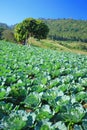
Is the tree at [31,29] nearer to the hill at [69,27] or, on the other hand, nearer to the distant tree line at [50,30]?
the distant tree line at [50,30]

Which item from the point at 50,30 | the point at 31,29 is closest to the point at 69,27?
the point at 50,30

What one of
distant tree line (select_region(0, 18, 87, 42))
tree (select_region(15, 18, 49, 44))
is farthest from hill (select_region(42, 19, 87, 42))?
tree (select_region(15, 18, 49, 44))

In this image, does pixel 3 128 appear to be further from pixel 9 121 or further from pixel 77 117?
pixel 77 117

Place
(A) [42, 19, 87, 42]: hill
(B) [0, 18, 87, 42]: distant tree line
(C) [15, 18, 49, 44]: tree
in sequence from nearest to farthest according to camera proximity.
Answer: (C) [15, 18, 49, 44]: tree
(B) [0, 18, 87, 42]: distant tree line
(A) [42, 19, 87, 42]: hill

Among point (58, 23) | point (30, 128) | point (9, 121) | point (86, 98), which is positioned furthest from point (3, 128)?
point (58, 23)

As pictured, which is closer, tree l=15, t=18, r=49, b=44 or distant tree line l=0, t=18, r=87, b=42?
tree l=15, t=18, r=49, b=44

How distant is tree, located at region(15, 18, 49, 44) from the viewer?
5491 cm

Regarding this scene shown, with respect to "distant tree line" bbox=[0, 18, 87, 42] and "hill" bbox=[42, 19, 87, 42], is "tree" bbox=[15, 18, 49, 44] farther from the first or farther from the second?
"hill" bbox=[42, 19, 87, 42]

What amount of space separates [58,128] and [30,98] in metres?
1.74

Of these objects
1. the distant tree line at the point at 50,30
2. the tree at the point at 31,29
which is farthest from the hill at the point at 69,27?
the tree at the point at 31,29

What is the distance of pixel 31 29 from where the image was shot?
55688mm

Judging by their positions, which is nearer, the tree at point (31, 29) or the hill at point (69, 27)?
the tree at point (31, 29)

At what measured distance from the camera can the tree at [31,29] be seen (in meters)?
54.9

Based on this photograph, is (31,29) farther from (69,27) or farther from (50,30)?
(69,27)
